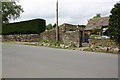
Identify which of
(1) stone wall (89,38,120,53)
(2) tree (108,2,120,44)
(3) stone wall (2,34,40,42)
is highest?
(2) tree (108,2,120,44)

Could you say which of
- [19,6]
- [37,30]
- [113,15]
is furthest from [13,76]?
[19,6]

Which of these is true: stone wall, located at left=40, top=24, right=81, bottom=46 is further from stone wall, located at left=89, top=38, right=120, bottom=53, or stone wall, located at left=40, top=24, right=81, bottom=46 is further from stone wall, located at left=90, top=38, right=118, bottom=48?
stone wall, located at left=89, top=38, right=120, bottom=53

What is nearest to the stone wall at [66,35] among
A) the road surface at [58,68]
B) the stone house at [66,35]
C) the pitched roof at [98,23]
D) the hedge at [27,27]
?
the stone house at [66,35]

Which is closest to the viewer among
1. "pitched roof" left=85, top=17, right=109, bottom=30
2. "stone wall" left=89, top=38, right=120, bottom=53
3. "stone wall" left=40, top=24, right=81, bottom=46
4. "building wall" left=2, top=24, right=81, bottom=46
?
"stone wall" left=89, top=38, right=120, bottom=53

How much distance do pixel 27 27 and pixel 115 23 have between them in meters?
15.8

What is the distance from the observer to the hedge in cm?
2200

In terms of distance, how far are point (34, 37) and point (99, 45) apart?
11705mm

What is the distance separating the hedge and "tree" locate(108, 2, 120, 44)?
1295 cm

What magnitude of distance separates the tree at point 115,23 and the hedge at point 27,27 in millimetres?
12953

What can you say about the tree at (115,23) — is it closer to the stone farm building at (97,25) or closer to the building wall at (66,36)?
the building wall at (66,36)

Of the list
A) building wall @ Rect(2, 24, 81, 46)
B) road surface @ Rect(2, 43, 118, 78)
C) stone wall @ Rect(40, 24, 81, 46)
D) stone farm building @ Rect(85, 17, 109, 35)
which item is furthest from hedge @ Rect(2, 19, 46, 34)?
road surface @ Rect(2, 43, 118, 78)

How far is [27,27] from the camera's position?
23.3 metres

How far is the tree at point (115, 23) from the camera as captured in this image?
10641 mm

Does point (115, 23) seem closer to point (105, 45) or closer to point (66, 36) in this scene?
point (105, 45)
